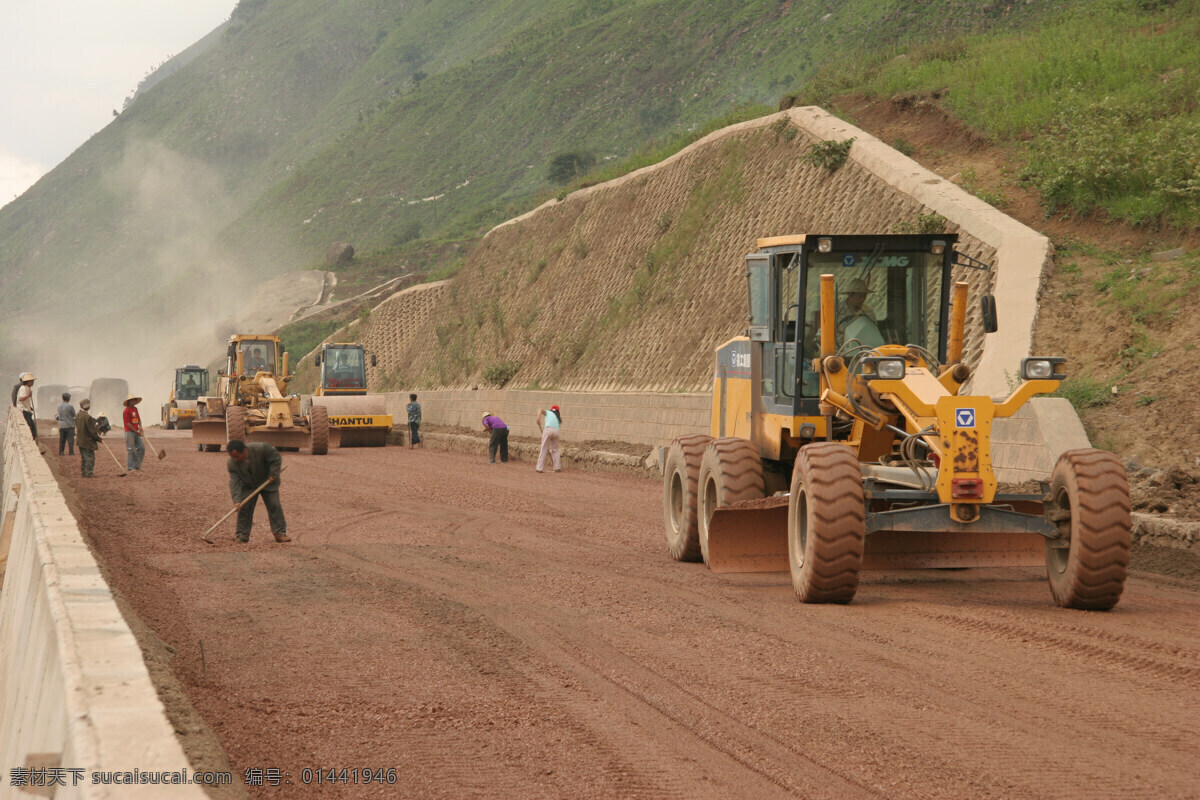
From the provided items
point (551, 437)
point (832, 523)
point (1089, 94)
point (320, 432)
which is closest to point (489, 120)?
point (320, 432)

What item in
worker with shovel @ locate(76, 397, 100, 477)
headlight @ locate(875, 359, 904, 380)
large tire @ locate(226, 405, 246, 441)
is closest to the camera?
headlight @ locate(875, 359, 904, 380)

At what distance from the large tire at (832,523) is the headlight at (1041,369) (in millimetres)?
1548

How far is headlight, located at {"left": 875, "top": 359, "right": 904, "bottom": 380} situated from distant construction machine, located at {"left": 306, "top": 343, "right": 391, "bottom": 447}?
88.9 ft

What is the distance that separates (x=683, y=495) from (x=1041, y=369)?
4247mm

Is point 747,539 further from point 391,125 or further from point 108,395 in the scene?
point 391,125

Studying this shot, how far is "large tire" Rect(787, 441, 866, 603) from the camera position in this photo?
8.96 metres

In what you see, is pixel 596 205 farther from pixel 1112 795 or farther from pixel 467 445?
pixel 1112 795

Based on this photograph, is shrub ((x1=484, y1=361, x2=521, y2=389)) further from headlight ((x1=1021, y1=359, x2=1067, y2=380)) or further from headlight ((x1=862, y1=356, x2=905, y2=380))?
headlight ((x1=1021, y1=359, x2=1067, y2=380))

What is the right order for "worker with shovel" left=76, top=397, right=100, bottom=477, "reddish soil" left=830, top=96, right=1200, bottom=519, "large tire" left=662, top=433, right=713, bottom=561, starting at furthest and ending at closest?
"worker with shovel" left=76, top=397, right=100, bottom=477, "reddish soil" left=830, top=96, right=1200, bottom=519, "large tire" left=662, top=433, right=713, bottom=561

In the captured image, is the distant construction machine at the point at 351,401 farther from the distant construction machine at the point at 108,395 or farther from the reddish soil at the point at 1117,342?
the distant construction machine at the point at 108,395

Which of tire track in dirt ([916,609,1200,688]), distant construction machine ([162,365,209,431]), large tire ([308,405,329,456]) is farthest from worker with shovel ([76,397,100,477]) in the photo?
distant construction machine ([162,365,209,431])

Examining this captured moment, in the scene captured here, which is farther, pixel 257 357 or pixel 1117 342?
pixel 257 357

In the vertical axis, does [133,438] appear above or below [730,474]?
below

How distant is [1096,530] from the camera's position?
8680mm
